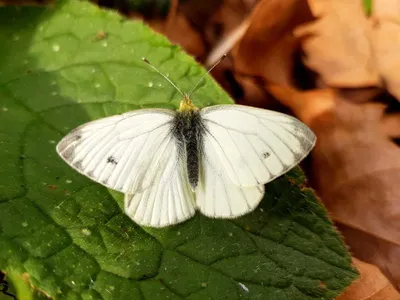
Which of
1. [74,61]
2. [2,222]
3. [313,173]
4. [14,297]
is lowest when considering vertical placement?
[14,297]

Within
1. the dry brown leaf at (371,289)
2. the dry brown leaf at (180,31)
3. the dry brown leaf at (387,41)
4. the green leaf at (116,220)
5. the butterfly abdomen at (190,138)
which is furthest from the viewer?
the dry brown leaf at (180,31)

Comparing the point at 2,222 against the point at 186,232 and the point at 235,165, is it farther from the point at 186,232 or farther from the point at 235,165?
the point at 235,165

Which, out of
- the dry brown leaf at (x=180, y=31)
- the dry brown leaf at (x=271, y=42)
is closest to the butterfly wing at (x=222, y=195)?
the dry brown leaf at (x=271, y=42)

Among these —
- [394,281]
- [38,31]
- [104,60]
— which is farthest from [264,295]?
[38,31]

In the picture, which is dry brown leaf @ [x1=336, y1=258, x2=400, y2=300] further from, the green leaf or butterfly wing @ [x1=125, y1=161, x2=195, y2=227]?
butterfly wing @ [x1=125, y1=161, x2=195, y2=227]

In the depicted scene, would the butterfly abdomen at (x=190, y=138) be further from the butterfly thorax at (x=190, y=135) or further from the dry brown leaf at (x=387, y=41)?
the dry brown leaf at (x=387, y=41)

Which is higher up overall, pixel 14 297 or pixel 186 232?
pixel 186 232

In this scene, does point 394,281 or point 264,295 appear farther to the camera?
point 394,281
